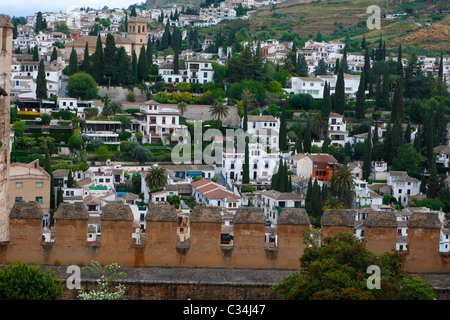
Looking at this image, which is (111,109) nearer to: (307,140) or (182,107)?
(182,107)

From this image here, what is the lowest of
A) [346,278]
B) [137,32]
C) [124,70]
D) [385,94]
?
[346,278]

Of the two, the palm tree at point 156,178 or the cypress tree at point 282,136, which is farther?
the cypress tree at point 282,136

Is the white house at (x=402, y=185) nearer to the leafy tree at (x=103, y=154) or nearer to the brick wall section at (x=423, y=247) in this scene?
the leafy tree at (x=103, y=154)

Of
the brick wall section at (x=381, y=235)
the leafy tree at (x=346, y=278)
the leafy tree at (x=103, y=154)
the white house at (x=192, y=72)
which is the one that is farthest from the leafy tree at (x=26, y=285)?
the white house at (x=192, y=72)

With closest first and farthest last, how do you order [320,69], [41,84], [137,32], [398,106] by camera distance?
[41,84] < [398,106] < [137,32] < [320,69]

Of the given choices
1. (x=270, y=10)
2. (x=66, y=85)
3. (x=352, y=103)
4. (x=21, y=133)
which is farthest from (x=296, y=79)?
(x=270, y=10)

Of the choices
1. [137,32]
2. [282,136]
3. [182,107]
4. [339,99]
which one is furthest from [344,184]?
[137,32]

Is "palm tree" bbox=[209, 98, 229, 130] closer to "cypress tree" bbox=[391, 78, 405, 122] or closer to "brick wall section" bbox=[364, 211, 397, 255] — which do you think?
"cypress tree" bbox=[391, 78, 405, 122]
